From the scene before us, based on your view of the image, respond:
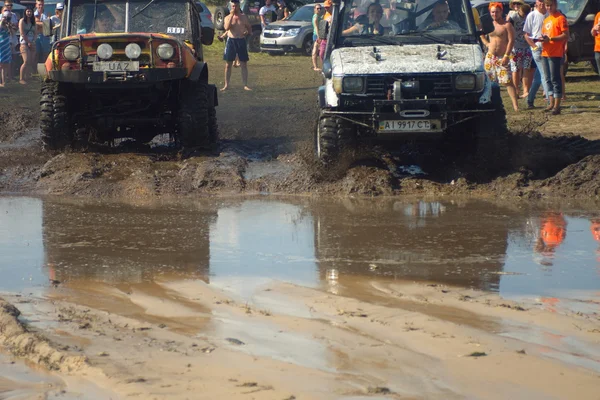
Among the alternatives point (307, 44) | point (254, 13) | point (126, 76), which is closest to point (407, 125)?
point (126, 76)

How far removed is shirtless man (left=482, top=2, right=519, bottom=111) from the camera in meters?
13.1

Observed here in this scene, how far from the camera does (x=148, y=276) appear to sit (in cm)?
604

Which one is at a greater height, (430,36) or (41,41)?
(41,41)

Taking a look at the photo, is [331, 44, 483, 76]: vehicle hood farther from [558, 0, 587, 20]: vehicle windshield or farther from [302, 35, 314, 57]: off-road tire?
[302, 35, 314, 57]: off-road tire

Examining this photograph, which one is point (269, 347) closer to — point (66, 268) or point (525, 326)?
point (525, 326)

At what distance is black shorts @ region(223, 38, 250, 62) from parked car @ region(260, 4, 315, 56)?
796cm

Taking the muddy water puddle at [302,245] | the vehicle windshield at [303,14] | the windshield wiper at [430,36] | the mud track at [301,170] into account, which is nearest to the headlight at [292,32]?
the vehicle windshield at [303,14]

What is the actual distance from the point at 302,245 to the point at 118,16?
17.3ft

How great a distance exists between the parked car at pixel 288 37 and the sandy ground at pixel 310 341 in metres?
19.7

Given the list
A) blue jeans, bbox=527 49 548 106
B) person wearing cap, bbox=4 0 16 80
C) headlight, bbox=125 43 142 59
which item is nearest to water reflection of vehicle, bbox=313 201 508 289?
headlight, bbox=125 43 142 59

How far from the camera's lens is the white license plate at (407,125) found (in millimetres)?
8898

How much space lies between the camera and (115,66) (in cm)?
1034

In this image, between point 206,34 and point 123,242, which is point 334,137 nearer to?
point 123,242

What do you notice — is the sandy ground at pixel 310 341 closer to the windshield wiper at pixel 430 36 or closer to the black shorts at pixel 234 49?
the windshield wiper at pixel 430 36
